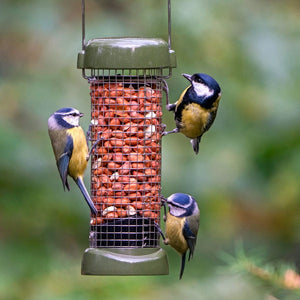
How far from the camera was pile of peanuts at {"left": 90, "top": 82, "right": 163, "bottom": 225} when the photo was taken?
17.5ft

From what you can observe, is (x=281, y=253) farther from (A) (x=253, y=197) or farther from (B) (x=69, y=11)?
(B) (x=69, y=11)

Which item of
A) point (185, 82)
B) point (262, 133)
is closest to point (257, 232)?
point (262, 133)

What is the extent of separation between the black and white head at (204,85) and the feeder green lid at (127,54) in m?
0.51

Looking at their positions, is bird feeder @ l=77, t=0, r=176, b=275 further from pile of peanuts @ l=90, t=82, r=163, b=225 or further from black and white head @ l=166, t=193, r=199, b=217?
black and white head @ l=166, t=193, r=199, b=217

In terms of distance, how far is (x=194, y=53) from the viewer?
6.81 meters

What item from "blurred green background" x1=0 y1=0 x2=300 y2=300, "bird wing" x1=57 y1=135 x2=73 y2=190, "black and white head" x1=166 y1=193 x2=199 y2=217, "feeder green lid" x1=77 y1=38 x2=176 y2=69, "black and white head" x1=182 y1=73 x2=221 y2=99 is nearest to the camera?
"feeder green lid" x1=77 y1=38 x2=176 y2=69

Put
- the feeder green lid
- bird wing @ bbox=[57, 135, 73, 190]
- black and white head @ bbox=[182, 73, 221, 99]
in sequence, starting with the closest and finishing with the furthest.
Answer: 1. the feeder green lid
2. bird wing @ bbox=[57, 135, 73, 190]
3. black and white head @ bbox=[182, 73, 221, 99]

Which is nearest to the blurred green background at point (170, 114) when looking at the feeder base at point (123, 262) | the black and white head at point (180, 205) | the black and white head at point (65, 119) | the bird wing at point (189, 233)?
the bird wing at point (189, 233)

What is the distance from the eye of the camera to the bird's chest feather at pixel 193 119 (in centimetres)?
567

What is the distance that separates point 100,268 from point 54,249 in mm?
2026

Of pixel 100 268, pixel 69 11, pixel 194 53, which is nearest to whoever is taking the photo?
pixel 100 268

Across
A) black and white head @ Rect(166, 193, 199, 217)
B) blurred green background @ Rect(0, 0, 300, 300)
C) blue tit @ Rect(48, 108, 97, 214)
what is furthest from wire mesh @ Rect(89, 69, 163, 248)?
blurred green background @ Rect(0, 0, 300, 300)

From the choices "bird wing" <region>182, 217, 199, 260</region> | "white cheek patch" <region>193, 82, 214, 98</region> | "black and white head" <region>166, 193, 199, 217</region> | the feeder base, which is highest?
"white cheek patch" <region>193, 82, 214, 98</region>

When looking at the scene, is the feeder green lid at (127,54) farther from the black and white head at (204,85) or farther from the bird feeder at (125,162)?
the black and white head at (204,85)
